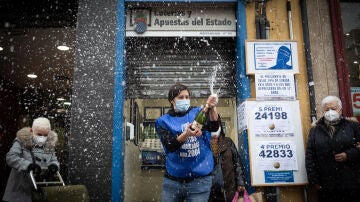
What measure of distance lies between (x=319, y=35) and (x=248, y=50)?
1298 mm

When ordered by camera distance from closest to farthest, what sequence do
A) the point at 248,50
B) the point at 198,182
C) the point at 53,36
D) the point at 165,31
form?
the point at 198,182, the point at 248,50, the point at 165,31, the point at 53,36

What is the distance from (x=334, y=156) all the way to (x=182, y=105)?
234cm

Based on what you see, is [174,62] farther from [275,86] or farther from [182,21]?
[275,86]

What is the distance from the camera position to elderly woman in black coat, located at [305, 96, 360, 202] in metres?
4.54

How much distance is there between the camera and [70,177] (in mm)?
5230

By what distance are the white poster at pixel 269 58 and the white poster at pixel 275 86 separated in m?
0.10

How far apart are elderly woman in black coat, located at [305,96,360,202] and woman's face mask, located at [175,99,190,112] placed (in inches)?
85.6

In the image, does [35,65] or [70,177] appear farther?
[35,65]

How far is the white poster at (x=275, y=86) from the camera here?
18.0 feet

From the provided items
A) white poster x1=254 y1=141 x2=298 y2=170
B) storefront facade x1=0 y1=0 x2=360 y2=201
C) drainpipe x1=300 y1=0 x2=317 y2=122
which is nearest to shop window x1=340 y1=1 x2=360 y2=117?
storefront facade x1=0 y1=0 x2=360 y2=201

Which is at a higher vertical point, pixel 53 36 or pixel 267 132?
pixel 53 36

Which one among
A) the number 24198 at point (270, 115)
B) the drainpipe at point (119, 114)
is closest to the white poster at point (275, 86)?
the number 24198 at point (270, 115)

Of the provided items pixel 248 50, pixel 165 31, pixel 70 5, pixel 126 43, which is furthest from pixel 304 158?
pixel 70 5

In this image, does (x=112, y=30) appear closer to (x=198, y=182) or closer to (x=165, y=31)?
(x=165, y=31)
